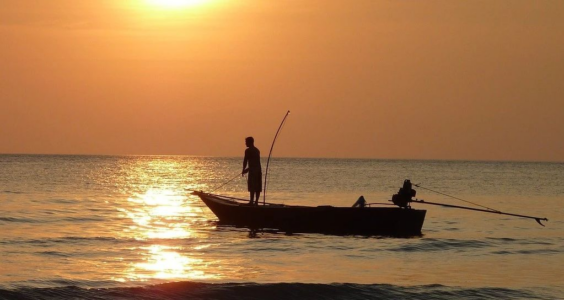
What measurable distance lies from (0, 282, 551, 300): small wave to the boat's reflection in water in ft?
4.15

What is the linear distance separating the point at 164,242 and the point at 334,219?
14.2ft

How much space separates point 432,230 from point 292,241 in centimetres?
563

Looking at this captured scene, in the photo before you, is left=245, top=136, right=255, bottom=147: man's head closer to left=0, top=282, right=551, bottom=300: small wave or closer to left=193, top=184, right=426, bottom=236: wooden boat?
left=193, top=184, right=426, bottom=236: wooden boat

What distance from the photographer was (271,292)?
15070 millimetres

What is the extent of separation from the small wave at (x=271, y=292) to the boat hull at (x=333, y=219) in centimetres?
660

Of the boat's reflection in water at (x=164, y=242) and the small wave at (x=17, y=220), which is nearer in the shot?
the boat's reflection in water at (x=164, y=242)

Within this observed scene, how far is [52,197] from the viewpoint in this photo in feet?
131

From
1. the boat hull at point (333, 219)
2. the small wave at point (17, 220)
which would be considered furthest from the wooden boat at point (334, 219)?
the small wave at point (17, 220)

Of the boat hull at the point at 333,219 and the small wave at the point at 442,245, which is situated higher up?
the boat hull at the point at 333,219

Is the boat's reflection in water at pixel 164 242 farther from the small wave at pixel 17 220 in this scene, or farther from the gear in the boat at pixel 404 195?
the gear in the boat at pixel 404 195

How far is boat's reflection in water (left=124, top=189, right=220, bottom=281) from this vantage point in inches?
659

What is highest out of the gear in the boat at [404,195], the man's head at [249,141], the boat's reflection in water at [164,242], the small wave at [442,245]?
the man's head at [249,141]

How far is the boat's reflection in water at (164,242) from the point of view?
16734 mm

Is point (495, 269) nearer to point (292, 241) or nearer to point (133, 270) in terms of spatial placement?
point (292, 241)
